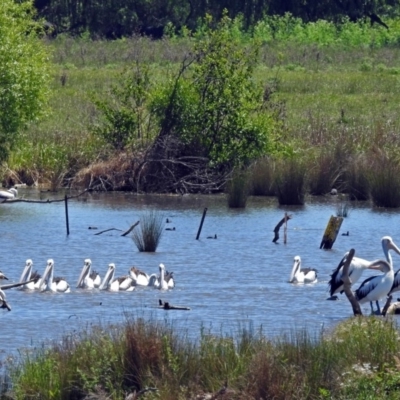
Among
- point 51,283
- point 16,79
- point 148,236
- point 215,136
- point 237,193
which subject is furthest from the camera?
point 215,136

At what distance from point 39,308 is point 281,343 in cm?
553

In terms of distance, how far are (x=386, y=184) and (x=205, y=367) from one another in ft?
56.3

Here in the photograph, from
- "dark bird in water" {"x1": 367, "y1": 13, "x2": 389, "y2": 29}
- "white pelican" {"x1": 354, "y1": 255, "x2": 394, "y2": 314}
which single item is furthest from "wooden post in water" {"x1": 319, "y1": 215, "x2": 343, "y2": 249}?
"dark bird in water" {"x1": 367, "y1": 13, "x2": 389, "y2": 29}

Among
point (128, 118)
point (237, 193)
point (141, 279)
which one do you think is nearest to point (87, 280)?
point (141, 279)

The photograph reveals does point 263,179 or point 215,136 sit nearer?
point 263,179

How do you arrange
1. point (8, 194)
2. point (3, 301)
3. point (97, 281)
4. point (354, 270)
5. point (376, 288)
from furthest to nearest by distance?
point (8, 194) < point (97, 281) < point (354, 270) < point (376, 288) < point (3, 301)

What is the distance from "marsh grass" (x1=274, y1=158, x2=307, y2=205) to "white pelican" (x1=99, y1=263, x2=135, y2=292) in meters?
10.6

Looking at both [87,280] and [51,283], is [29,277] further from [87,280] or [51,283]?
[87,280]

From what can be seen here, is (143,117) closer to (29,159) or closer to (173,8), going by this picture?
(29,159)

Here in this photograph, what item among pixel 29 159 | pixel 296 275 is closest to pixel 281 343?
pixel 296 275

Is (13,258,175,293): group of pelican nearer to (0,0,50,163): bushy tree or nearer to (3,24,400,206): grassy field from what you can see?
(3,24,400,206): grassy field

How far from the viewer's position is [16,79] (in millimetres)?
26938

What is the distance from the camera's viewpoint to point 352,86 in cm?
3847

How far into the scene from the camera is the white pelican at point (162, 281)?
1580 cm
